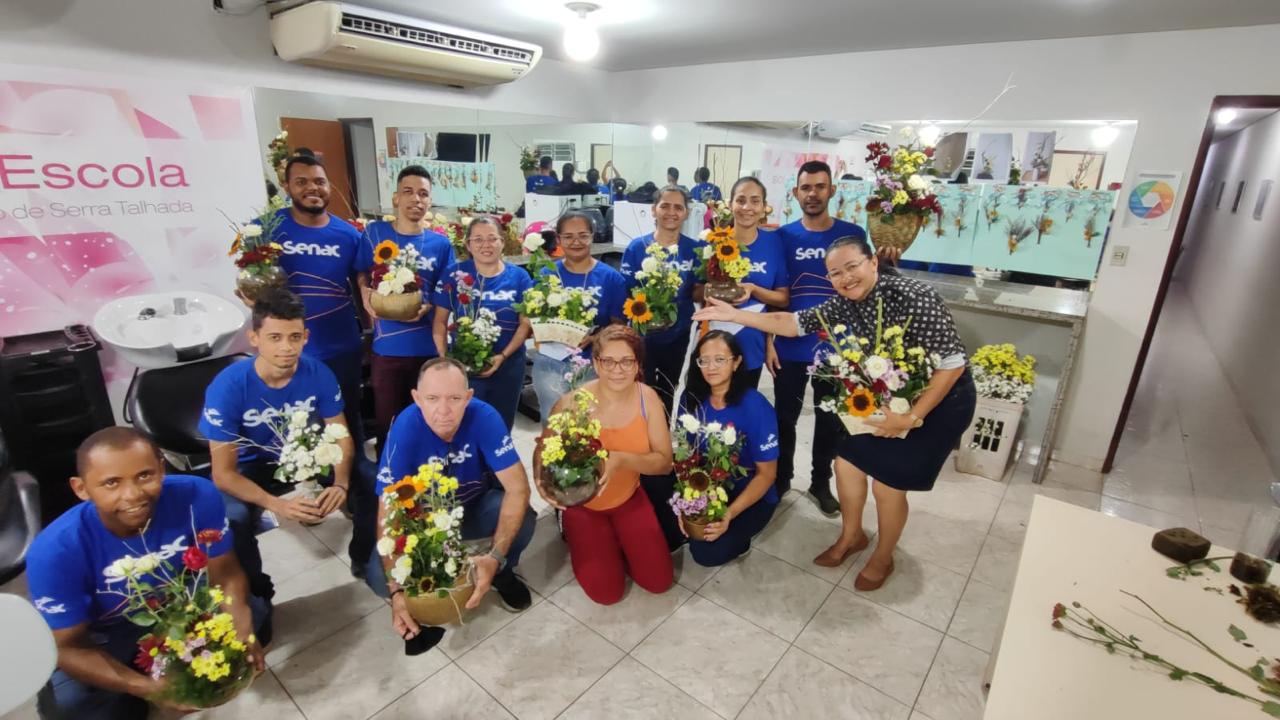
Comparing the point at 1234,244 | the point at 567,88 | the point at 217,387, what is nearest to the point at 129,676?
the point at 217,387

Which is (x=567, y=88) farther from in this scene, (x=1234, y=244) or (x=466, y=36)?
(x=1234, y=244)

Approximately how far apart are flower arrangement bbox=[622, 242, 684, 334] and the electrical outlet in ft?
7.83

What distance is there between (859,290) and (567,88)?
3388mm

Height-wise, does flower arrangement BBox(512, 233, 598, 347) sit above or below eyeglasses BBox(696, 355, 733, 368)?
above

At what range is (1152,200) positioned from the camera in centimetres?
305

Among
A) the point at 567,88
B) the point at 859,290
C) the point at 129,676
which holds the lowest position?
the point at 129,676

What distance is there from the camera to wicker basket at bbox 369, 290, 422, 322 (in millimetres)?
2518

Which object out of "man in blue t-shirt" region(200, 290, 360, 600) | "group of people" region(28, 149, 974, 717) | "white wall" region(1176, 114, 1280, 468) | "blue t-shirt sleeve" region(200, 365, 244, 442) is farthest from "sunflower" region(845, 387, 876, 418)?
"white wall" region(1176, 114, 1280, 468)

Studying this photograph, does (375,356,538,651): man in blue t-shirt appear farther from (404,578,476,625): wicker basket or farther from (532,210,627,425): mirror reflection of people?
(532,210,627,425): mirror reflection of people

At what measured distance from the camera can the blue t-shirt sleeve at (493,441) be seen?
83.1 inches

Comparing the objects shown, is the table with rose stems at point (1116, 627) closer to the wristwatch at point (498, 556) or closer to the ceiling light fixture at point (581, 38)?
the wristwatch at point (498, 556)

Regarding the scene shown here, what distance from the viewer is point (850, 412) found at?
79.5 inches

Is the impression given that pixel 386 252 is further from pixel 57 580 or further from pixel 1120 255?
pixel 1120 255

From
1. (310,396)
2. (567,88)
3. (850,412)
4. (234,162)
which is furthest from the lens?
(567,88)
